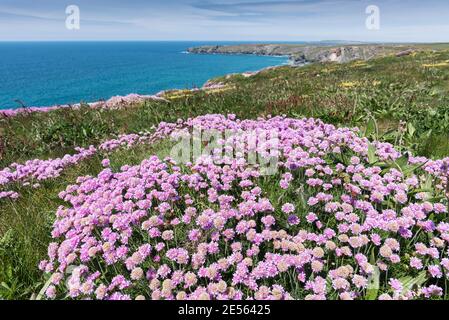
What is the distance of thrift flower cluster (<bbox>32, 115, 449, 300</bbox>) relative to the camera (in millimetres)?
2727

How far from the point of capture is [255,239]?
3.06 metres

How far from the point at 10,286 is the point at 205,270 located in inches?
83.8

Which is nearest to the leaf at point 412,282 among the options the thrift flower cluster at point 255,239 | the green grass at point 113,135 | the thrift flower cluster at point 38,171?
the thrift flower cluster at point 255,239

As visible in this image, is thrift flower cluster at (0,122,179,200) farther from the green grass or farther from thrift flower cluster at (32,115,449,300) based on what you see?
thrift flower cluster at (32,115,449,300)

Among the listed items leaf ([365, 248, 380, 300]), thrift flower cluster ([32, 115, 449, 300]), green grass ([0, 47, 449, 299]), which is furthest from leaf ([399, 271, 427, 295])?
green grass ([0, 47, 449, 299])

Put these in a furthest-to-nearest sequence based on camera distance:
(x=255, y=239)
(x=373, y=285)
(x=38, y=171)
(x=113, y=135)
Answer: (x=113, y=135) → (x=38, y=171) → (x=255, y=239) → (x=373, y=285)

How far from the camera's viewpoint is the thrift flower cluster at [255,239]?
2.73 meters

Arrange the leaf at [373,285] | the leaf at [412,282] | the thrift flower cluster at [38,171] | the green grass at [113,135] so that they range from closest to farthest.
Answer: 1. the leaf at [373,285]
2. the leaf at [412,282]
3. the green grass at [113,135]
4. the thrift flower cluster at [38,171]

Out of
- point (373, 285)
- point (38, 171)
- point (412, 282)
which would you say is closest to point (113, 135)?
point (38, 171)

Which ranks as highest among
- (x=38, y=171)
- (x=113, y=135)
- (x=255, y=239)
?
(x=113, y=135)

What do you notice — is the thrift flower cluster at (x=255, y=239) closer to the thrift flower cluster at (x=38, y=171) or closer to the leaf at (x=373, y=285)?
the leaf at (x=373, y=285)

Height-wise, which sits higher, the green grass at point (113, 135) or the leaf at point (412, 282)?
the green grass at point (113, 135)

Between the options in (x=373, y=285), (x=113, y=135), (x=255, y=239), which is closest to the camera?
(x=373, y=285)

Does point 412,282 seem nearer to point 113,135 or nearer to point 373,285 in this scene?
point 373,285
